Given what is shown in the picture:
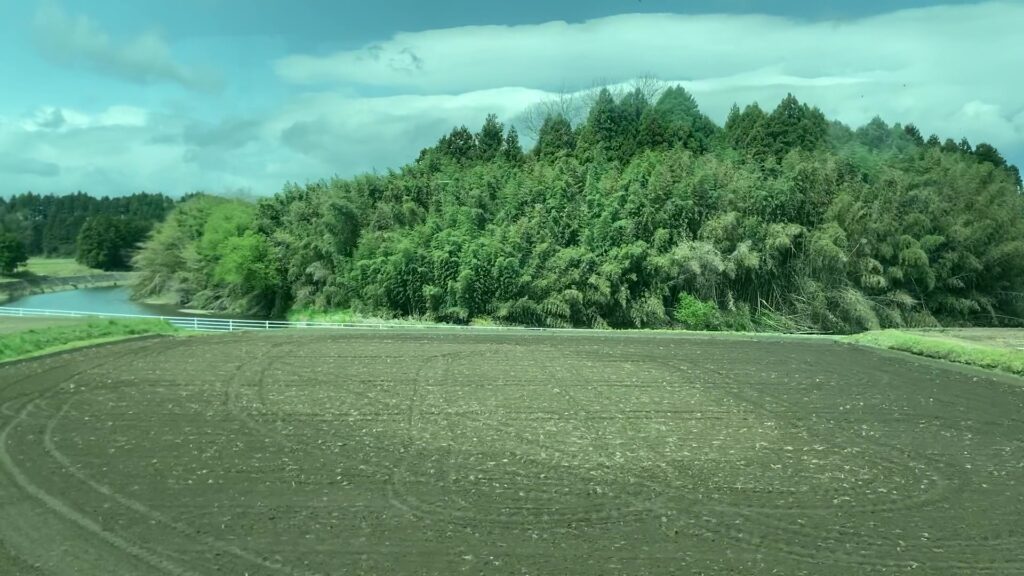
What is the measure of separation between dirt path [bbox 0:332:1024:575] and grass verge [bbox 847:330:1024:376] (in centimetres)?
164

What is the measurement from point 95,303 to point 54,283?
52.8ft

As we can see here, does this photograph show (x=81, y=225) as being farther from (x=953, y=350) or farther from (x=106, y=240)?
(x=953, y=350)

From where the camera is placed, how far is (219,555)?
21.8ft

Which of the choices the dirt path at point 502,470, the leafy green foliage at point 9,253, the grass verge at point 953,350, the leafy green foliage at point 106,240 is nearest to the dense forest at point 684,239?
the grass verge at point 953,350

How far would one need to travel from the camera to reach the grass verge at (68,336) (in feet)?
62.9

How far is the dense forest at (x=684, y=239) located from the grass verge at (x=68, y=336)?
12.6 metres

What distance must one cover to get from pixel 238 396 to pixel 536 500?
7.73 metres

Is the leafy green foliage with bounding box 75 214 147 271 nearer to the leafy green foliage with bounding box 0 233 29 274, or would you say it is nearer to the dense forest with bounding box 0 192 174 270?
the dense forest with bounding box 0 192 174 270

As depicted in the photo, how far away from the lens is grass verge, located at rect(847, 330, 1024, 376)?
737 inches

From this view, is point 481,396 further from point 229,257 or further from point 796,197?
point 229,257

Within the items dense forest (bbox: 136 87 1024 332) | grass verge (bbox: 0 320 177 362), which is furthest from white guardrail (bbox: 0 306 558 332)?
dense forest (bbox: 136 87 1024 332)

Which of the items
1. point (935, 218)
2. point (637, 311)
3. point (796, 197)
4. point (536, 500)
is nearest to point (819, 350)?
point (637, 311)

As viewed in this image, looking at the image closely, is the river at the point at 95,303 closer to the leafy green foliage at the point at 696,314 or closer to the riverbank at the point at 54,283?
the riverbank at the point at 54,283

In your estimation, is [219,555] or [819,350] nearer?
[219,555]
